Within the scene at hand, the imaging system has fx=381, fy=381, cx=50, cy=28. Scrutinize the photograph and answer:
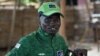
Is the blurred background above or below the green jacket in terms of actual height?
below

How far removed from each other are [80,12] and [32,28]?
2.07 m

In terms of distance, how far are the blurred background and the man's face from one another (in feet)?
14.0

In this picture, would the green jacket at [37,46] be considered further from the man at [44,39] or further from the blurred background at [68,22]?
the blurred background at [68,22]

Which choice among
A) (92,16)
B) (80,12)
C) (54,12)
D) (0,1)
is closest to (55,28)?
(54,12)

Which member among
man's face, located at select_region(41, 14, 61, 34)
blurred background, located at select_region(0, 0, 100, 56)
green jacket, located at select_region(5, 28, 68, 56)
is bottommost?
blurred background, located at select_region(0, 0, 100, 56)

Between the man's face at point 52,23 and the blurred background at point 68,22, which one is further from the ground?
the man's face at point 52,23

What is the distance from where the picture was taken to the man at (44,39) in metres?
1.91

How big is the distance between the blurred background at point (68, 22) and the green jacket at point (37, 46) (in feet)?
13.8

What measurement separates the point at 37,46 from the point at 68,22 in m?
7.39

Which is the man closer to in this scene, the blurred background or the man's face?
the man's face

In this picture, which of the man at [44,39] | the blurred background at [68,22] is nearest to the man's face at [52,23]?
the man at [44,39]

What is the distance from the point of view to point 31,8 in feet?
24.8

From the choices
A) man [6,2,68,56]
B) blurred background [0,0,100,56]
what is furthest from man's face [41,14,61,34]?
blurred background [0,0,100,56]

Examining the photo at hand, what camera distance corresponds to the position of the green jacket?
76.0 inches
